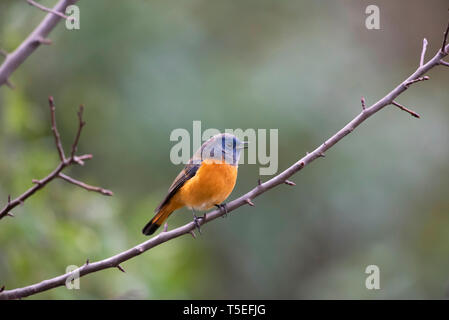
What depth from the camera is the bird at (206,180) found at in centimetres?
520

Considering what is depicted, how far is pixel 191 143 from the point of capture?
22.0ft

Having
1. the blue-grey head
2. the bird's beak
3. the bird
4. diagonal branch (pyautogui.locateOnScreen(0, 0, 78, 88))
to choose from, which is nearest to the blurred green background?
the bird

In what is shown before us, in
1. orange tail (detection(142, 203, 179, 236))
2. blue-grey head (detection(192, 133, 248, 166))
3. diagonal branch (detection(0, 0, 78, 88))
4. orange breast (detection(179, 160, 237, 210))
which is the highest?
diagonal branch (detection(0, 0, 78, 88))

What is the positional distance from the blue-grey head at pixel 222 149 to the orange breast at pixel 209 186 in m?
0.13

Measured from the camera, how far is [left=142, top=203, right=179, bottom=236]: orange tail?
18.5 feet

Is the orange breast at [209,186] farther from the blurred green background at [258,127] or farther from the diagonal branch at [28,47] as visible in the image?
the diagonal branch at [28,47]

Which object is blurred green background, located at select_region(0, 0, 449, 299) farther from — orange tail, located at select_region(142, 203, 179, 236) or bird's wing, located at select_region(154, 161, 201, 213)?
bird's wing, located at select_region(154, 161, 201, 213)

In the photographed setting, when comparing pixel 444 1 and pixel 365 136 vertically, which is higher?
pixel 444 1

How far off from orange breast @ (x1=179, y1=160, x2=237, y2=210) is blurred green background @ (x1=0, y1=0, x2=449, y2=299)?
1.13 m

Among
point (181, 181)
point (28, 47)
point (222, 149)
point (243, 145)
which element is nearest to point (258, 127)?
point (243, 145)
